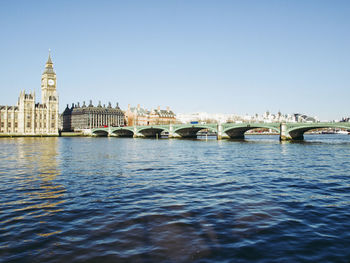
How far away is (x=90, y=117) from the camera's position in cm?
18250

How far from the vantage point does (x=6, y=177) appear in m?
20.7

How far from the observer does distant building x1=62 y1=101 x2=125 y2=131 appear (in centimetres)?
18338

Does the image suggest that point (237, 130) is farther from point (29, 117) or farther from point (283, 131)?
point (29, 117)

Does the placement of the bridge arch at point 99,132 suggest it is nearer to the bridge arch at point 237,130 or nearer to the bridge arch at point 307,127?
the bridge arch at point 237,130

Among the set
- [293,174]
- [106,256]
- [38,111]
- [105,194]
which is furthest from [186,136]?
[106,256]

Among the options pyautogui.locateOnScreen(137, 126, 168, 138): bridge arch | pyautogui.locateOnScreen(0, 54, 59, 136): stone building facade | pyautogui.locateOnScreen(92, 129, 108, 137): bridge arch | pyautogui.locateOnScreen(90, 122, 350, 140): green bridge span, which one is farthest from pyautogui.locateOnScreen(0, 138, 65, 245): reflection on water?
pyautogui.locateOnScreen(0, 54, 59, 136): stone building facade

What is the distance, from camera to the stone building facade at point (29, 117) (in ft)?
457

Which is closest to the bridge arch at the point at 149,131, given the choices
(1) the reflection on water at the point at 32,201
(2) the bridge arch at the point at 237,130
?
(2) the bridge arch at the point at 237,130

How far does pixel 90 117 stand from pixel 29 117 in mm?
43815

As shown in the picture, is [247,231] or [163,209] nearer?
[247,231]

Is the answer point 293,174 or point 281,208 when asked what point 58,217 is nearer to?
point 281,208

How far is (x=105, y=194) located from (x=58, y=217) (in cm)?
409

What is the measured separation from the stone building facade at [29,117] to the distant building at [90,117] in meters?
29.2

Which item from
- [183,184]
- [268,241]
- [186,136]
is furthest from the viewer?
[186,136]
